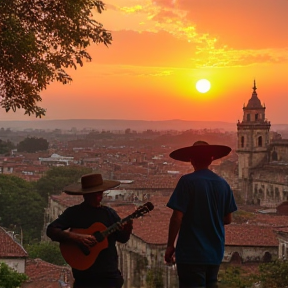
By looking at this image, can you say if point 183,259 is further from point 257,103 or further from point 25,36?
point 257,103

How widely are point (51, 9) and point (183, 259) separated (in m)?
5.27

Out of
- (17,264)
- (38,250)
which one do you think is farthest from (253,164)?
(17,264)

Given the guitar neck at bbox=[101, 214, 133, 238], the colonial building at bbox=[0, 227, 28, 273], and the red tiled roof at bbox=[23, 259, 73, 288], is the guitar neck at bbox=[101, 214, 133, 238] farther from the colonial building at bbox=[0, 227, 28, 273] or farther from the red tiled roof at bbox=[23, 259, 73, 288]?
the colonial building at bbox=[0, 227, 28, 273]

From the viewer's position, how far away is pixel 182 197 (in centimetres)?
507

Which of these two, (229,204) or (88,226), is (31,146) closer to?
(88,226)

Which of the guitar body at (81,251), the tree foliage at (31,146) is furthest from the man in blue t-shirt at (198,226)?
the tree foliage at (31,146)

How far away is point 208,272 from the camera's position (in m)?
5.15

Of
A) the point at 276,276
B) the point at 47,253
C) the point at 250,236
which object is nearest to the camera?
the point at 276,276

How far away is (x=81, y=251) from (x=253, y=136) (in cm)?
5487

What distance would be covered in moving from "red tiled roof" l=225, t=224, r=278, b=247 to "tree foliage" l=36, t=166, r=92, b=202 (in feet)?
92.0

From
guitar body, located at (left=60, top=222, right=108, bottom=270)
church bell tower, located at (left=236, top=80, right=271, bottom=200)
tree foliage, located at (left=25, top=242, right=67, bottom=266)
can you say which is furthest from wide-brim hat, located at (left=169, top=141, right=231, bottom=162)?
church bell tower, located at (left=236, top=80, right=271, bottom=200)

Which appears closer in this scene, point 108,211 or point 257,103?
point 108,211

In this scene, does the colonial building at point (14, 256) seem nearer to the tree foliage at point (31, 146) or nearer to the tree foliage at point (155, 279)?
the tree foliage at point (155, 279)

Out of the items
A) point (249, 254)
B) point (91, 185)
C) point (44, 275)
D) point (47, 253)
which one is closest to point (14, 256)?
point (44, 275)
